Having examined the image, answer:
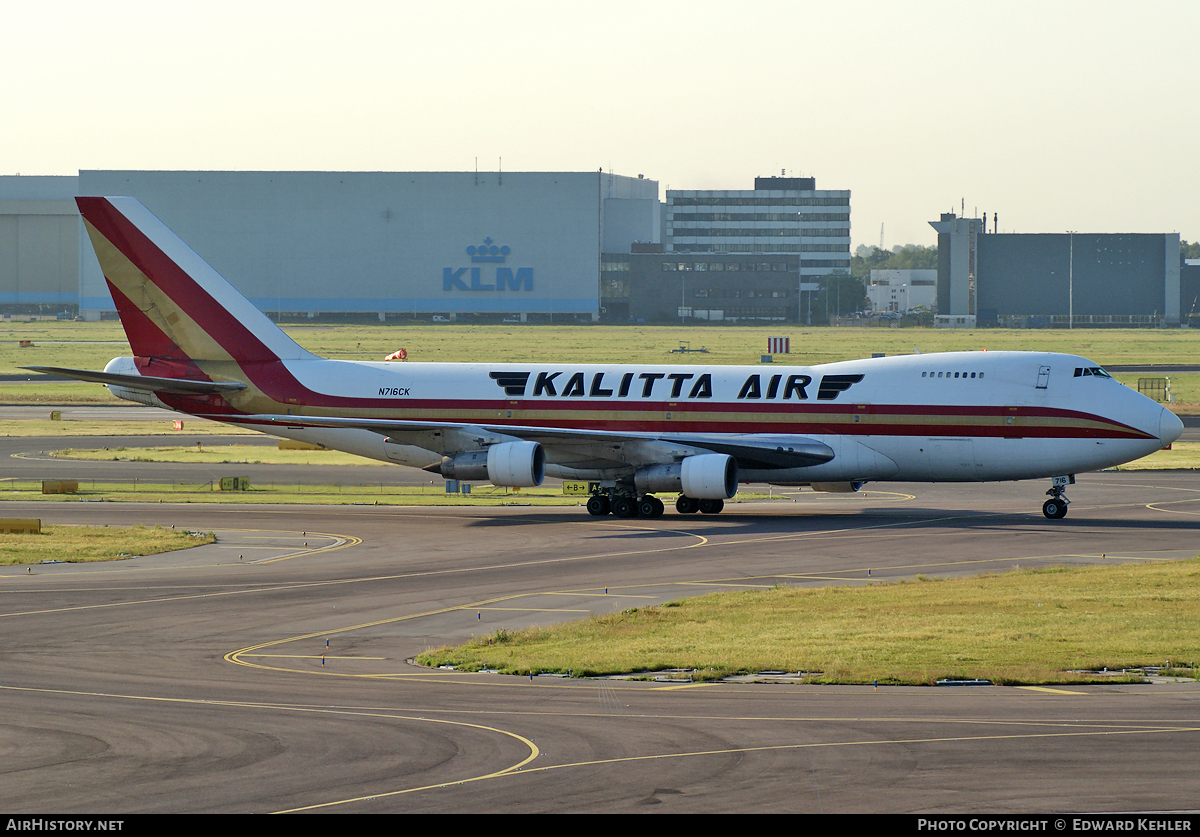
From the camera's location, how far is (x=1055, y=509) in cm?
5162

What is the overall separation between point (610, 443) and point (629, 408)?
6.79 feet

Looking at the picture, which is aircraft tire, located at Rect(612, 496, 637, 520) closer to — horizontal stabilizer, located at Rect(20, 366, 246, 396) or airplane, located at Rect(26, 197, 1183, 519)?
airplane, located at Rect(26, 197, 1183, 519)

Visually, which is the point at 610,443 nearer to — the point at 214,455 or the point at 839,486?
the point at 839,486

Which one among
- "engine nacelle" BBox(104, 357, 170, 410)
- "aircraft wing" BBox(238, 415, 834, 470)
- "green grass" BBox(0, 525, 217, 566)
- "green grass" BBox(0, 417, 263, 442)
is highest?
"engine nacelle" BBox(104, 357, 170, 410)

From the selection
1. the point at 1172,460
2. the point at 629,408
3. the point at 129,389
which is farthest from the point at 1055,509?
the point at 129,389

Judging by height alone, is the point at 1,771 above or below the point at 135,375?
below

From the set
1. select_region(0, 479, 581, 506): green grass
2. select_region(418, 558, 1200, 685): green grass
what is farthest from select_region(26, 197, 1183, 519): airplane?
select_region(418, 558, 1200, 685): green grass

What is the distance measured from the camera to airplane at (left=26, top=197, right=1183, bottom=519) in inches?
2024

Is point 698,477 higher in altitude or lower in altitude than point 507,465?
lower

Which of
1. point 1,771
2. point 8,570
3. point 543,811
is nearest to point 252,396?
point 8,570

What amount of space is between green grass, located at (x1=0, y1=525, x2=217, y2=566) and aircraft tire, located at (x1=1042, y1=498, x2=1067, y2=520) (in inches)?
1160

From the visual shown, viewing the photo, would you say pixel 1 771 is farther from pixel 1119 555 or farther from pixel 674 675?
pixel 1119 555

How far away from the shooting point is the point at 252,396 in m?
58.2

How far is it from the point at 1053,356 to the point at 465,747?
124 feet
